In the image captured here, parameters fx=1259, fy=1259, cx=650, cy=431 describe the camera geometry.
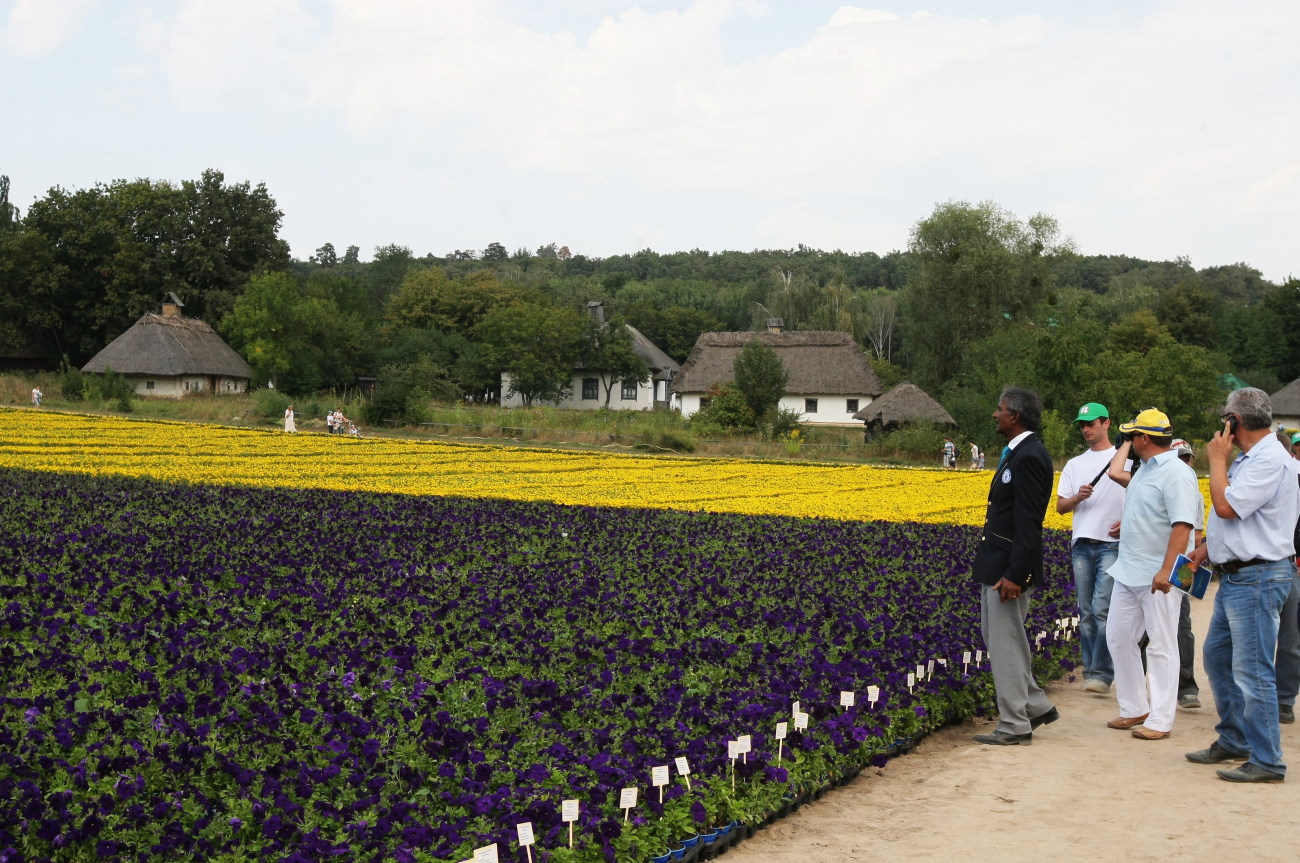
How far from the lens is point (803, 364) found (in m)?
70.2

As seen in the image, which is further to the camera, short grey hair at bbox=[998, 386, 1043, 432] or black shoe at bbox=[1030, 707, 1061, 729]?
black shoe at bbox=[1030, 707, 1061, 729]

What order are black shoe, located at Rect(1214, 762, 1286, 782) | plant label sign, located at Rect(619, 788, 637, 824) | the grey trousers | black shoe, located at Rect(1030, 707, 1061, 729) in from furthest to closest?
black shoe, located at Rect(1030, 707, 1061, 729)
the grey trousers
black shoe, located at Rect(1214, 762, 1286, 782)
plant label sign, located at Rect(619, 788, 637, 824)

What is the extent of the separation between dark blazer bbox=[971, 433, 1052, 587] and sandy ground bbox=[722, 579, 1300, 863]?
109 cm

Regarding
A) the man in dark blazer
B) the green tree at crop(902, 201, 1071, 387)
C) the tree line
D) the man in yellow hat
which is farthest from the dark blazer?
the green tree at crop(902, 201, 1071, 387)

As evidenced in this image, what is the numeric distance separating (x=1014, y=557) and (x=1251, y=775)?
174 cm

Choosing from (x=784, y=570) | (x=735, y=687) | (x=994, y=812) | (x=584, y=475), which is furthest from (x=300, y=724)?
(x=584, y=475)

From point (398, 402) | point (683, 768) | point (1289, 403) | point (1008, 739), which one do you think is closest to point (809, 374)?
point (1289, 403)

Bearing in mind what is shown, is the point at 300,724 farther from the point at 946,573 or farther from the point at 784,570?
the point at 946,573

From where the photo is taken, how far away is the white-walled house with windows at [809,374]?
226 ft

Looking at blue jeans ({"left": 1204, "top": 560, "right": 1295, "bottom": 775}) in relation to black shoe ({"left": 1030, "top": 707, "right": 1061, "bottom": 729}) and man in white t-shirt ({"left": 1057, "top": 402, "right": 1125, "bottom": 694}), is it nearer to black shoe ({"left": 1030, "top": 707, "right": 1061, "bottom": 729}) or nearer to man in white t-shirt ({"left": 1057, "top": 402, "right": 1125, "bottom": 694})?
black shoe ({"left": 1030, "top": 707, "right": 1061, "bottom": 729})

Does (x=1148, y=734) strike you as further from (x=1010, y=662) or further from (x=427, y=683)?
(x=427, y=683)

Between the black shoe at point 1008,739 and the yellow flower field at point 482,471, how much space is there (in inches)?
508

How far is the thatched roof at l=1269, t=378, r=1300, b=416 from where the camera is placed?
6281cm

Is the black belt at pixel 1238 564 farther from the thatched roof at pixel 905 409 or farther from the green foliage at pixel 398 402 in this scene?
the thatched roof at pixel 905 409
